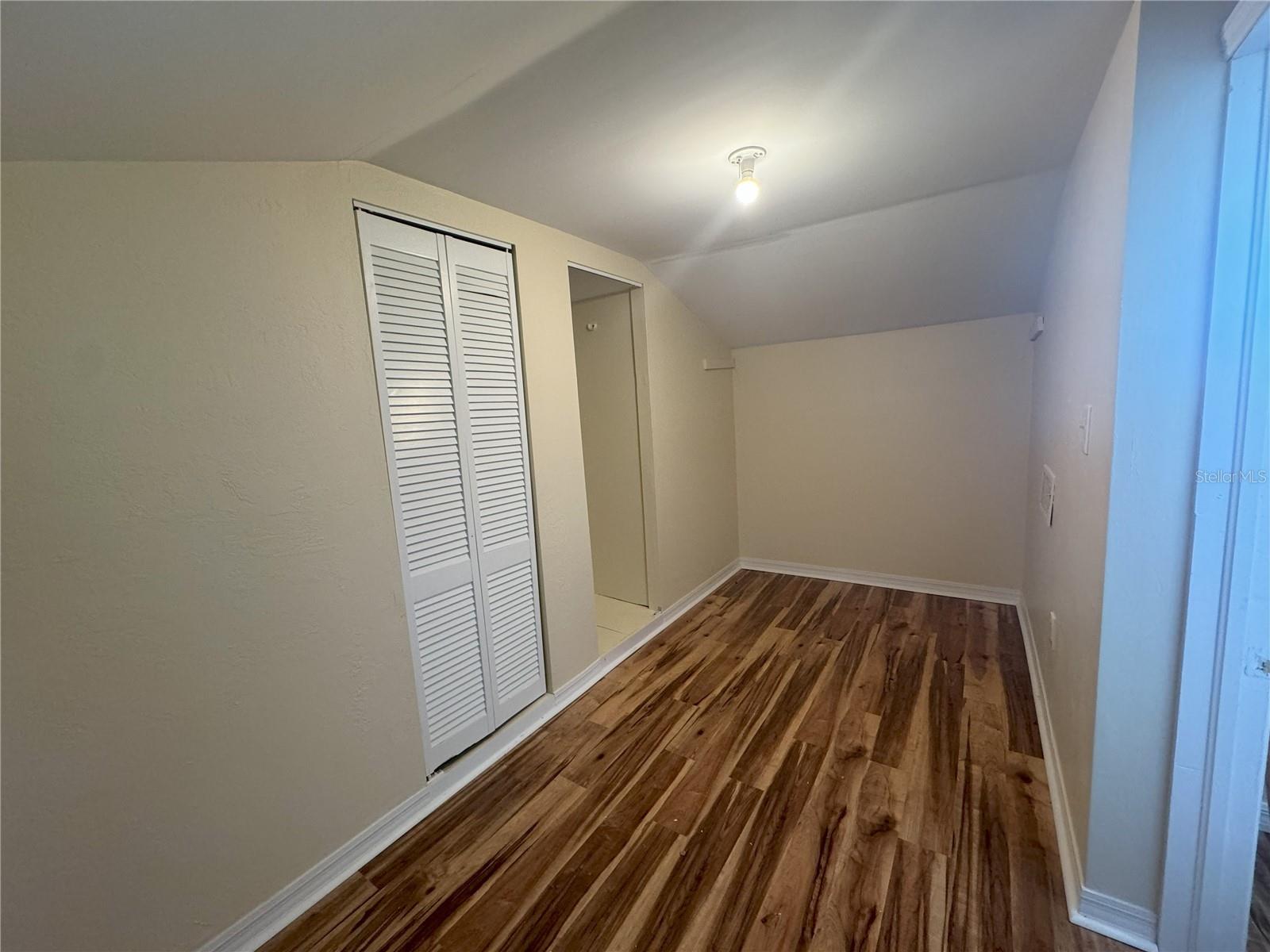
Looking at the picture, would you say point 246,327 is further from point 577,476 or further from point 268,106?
point 577,476

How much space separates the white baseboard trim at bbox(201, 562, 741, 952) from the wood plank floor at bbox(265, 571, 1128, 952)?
0.14ft

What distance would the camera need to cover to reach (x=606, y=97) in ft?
4.33

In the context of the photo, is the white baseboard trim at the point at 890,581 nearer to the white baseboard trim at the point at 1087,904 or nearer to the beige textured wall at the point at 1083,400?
the beige textured wall at the point at 1083,400

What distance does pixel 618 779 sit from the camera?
1918 millimetres

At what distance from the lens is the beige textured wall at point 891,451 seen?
10.4 ft

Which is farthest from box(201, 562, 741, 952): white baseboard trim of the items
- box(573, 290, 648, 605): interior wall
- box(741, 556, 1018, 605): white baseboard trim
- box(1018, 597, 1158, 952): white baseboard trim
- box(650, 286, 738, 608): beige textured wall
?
Answer: box(1018, 597, 1158, 952): white baseboard trim

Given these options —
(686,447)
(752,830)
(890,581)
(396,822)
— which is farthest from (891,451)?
(396,822)

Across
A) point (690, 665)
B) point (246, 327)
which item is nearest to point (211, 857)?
point (246, 327)

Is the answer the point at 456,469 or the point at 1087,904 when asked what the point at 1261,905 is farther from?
the point at 456,469

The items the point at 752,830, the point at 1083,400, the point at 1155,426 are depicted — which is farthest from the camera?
the point at 752,830

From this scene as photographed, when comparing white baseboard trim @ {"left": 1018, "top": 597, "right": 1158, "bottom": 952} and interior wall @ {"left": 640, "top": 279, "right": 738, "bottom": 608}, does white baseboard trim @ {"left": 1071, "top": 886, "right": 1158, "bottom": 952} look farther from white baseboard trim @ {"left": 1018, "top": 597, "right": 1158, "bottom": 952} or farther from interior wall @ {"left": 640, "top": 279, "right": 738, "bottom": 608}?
interior wall @ {"left": 640, "top": 279, "right": 738, "bottom": 608}

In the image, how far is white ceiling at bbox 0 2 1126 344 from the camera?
34.5 inches

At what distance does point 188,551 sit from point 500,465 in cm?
106

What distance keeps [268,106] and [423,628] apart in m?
1.59
